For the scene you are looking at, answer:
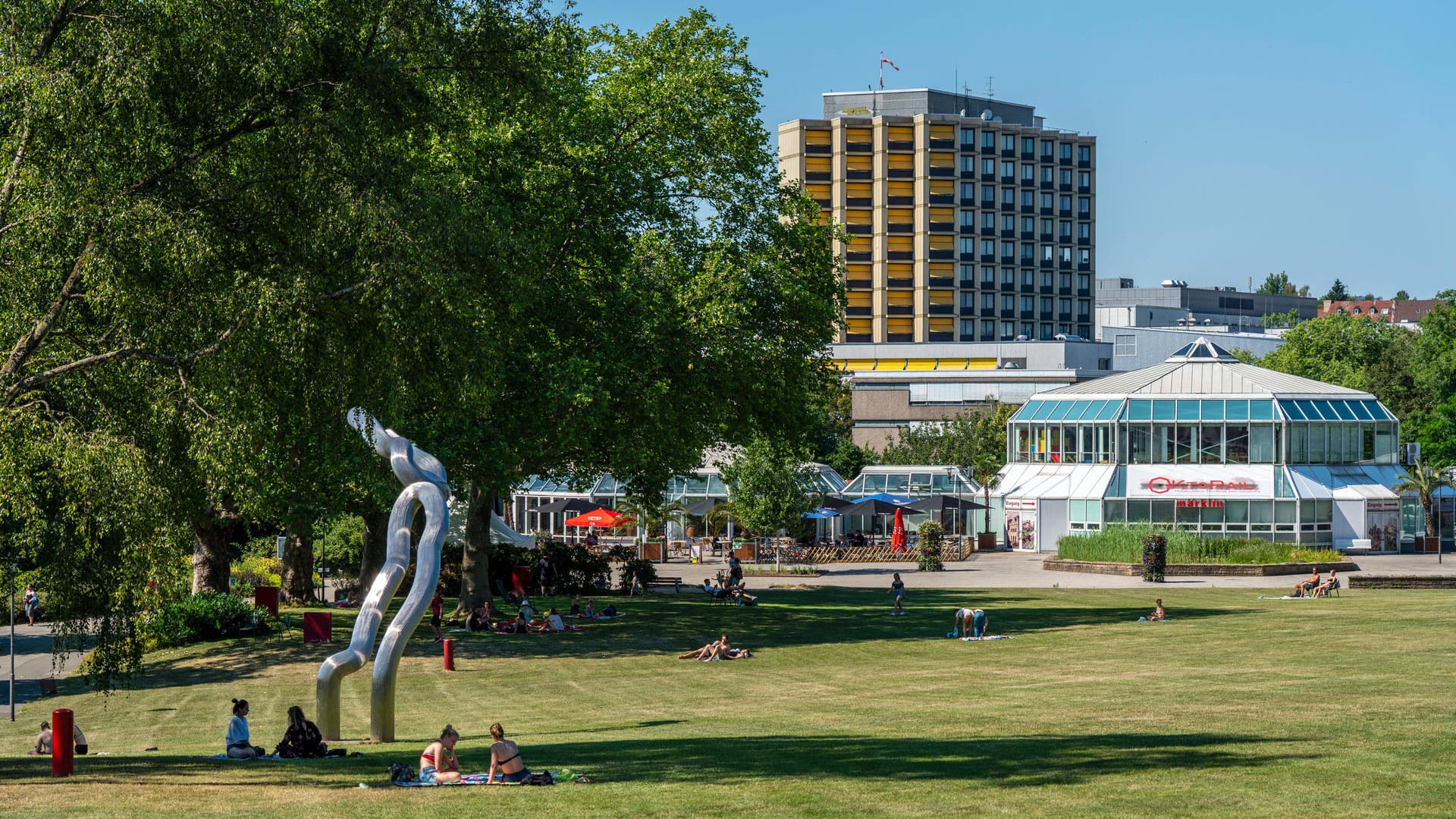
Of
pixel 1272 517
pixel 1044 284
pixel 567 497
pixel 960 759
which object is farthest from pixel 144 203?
pixel 1044 284

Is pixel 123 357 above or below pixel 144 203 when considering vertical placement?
below

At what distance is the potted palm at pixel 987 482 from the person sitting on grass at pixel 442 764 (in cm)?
5541

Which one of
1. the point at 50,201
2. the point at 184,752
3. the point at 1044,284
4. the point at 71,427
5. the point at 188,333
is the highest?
the point at 1044,284

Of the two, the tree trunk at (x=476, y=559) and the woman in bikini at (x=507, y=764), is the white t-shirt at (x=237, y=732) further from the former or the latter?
the tree trunk at (x=476, y=559)

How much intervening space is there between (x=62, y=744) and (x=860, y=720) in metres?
10.5

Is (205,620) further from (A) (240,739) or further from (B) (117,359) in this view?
(B) (117,359)

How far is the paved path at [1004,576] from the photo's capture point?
49094 millimetres

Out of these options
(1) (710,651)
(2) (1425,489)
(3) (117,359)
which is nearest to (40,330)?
(3) (117,359)

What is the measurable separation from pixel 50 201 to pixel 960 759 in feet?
37.9

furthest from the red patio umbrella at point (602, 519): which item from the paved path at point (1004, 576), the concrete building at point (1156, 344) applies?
the concrete building at point (1156, 344)

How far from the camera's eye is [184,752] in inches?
768

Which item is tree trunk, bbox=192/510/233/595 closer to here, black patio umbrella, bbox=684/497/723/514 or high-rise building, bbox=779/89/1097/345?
black patio umbrella, bbox=684/497/723/514

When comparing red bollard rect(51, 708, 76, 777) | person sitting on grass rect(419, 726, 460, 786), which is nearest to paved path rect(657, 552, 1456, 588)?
person sitting on grass rect(419, 726, 460, 786)

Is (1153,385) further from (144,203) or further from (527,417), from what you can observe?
(144,203)
